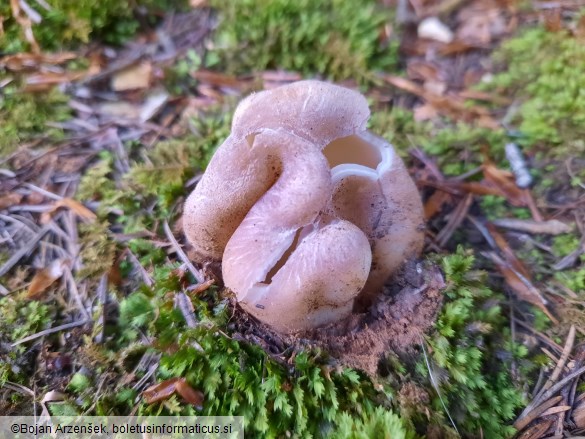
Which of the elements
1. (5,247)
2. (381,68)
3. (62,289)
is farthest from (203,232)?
(381,68)

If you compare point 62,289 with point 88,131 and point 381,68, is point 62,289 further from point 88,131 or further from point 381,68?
point 381,68

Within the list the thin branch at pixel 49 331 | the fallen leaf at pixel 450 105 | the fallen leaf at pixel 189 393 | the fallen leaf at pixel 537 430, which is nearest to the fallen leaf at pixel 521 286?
the fallen leaf at pixel 537 430

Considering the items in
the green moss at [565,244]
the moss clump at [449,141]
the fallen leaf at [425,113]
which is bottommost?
the green moss at [565,244]

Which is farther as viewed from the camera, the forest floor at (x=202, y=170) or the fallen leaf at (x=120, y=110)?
the fallen leaf at (x=120, y=110)

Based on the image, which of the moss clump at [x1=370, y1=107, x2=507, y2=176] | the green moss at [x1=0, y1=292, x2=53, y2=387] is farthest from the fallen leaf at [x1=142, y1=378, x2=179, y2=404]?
the moss clump at [x1=370, y1=107, x2=507, y2=176]

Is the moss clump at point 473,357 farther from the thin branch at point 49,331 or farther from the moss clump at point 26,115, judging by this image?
the moss clump at point 26,115

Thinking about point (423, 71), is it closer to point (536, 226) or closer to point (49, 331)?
point (536, 226)

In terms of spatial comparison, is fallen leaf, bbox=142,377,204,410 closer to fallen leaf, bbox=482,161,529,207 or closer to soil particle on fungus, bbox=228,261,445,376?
soil particle on fungus, bbox=228,261,445,376
